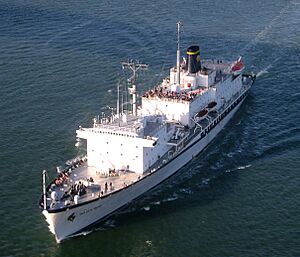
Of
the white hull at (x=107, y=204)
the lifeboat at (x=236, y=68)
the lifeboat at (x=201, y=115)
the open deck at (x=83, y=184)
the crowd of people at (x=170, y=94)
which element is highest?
the lifeboat at (x=236, y=68)

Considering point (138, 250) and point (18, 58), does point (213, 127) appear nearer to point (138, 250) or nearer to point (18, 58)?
point (138, 250)

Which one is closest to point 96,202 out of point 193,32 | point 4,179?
point 4,179

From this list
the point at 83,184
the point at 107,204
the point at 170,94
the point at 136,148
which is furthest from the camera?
the point at 170,94

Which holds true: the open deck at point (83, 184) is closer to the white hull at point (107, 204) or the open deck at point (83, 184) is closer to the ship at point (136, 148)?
the ship at point (136, 148)

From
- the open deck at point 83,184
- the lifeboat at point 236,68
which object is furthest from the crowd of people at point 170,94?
the lifeboat at point 236,68

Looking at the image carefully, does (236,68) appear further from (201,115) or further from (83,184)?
(83,184)

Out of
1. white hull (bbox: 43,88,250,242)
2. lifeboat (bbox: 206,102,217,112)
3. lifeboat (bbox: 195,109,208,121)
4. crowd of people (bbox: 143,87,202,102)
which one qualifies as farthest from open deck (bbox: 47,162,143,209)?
lifeboat (bbox: 206,102,217,112)

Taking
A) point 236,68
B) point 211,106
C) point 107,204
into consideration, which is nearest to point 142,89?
point 236,68
